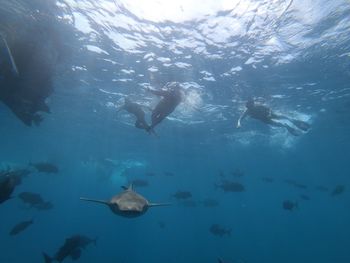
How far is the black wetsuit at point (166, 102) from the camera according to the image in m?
9.29

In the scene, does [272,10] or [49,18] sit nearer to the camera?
[272,10]

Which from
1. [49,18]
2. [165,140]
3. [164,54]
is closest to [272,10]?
[164,54]

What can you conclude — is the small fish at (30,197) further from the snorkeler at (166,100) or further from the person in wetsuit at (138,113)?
the snorkeler at (166,100)

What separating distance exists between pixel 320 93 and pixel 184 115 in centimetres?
1149

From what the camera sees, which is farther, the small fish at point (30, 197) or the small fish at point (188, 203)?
the small fish at point (188, 203)

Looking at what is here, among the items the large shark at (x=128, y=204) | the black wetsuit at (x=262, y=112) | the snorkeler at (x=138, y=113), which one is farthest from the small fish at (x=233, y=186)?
the large shark at (x=128, y=204)

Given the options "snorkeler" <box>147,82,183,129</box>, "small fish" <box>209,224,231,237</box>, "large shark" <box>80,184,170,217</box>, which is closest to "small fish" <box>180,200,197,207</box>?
"small fish" <box>209,224,231,237</box>

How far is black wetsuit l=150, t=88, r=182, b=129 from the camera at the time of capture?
30.5 ft

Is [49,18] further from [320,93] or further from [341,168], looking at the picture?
[341,168]

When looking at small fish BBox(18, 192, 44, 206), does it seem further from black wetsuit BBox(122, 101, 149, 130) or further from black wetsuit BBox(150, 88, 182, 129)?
black wetsuit BBox(150, 88, 182, 129)

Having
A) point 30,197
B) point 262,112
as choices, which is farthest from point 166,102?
point 30,197

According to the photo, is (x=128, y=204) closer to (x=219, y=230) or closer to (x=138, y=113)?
(x=138, y=113)

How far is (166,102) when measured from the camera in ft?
31.6

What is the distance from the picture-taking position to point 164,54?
53.6 ft
